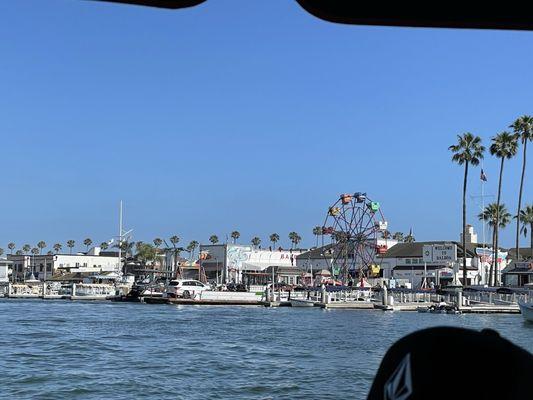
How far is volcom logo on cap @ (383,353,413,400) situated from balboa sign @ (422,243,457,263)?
313 feet

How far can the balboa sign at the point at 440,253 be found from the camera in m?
95.1

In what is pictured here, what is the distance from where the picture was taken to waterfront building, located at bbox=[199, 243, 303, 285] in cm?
12381

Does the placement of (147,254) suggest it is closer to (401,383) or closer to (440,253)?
(440,253)

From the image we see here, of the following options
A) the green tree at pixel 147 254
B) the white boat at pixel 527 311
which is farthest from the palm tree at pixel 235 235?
the white boat at pixel 527 311

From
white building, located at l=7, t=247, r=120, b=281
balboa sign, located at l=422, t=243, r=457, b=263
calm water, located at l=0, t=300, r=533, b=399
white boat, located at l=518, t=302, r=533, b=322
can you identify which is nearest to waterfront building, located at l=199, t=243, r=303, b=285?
white building, located at l=7, t=247, r=120, b=281

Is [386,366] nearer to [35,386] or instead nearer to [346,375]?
[35,386]

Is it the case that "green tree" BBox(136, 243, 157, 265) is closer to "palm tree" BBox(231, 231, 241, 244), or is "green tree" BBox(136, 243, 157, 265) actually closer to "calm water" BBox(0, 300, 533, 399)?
"palm tree" BBox(231, 231, 241, 244)

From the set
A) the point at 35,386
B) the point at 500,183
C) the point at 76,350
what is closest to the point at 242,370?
the point at 35,386

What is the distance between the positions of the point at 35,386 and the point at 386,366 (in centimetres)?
2044

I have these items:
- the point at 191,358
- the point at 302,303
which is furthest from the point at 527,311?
the point at 191,358

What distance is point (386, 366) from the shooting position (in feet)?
8.20

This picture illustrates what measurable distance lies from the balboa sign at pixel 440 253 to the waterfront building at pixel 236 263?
2955 cm

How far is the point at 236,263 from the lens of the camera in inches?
4909

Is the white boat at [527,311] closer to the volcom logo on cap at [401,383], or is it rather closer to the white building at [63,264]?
the volcom logo on cap at [401,383]
